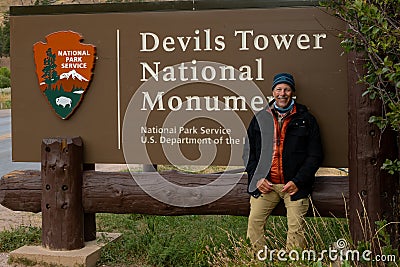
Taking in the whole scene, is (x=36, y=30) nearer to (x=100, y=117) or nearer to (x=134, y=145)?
(x=100, y=117)

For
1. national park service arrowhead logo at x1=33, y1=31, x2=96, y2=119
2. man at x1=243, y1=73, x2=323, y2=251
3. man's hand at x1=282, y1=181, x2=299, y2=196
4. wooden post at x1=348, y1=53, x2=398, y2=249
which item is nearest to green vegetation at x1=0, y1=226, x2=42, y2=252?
national park service arrowhead logo at x1=33, y1=31, x2=96, y2=119

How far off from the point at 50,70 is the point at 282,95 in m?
2.38

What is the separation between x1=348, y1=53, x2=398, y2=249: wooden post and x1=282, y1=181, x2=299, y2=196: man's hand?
18.6 inches

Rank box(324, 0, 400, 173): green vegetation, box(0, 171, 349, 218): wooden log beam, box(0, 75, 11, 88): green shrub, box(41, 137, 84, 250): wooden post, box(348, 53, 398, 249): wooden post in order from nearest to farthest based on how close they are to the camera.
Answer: box(324, 0, 400, 173): green vegetation, box(348, 53, 398, 249): wooden post, box(0, 171, 349, 218): wooden log beam, box(41, 137, 84, 250): wooden post, box(0, 75, 11, 88): green shrub

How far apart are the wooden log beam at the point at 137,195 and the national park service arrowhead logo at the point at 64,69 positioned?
745 mm

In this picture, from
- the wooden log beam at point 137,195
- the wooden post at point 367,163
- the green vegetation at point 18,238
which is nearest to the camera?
the wooden post at point 367,163

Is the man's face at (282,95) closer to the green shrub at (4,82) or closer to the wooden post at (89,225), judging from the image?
the wooden post at (89,225)

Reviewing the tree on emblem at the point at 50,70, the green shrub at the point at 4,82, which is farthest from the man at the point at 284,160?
the green shrub at the point at 4,82

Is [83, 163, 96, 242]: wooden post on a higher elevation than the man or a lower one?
lower

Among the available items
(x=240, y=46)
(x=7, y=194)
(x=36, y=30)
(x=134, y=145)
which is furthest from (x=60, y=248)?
(x=240, y=46)

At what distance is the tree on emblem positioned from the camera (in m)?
6.39

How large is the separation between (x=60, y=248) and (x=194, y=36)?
95.2 inches

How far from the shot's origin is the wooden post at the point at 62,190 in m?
6.27

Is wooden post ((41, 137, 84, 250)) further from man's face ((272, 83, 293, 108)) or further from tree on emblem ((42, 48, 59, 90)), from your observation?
man's face ((272, 83, 293, 108))
